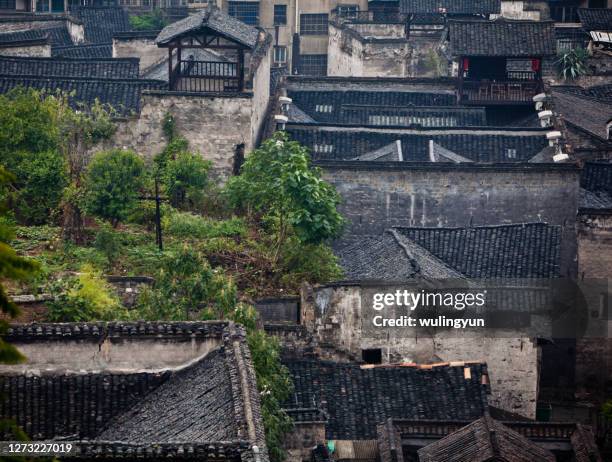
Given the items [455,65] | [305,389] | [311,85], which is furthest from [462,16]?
[305,389]

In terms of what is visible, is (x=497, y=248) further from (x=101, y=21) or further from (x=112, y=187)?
(x=101, y=21)

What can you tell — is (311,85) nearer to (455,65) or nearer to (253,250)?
(455,65)

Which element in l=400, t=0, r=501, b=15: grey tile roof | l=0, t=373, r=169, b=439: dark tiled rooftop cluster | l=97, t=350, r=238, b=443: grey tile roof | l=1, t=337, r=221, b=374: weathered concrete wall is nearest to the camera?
l=97, t=350, r=238, b=443: grey tile roof

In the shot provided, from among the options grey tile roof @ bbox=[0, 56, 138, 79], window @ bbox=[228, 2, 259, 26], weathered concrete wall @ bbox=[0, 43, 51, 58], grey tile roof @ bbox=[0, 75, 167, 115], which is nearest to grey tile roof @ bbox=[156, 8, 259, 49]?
grey tile roof @ bbox=[0, 75, 167, 115]

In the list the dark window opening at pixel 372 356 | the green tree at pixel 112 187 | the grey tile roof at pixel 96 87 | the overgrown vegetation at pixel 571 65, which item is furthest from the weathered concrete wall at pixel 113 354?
the overgrown vegetation at pixel 571 65

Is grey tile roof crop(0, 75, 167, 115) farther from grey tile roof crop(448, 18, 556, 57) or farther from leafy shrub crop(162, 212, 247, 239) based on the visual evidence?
grey tile roof crop(448, 18, 556, 57)

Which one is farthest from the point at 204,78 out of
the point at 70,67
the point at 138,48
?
the point at 138,48

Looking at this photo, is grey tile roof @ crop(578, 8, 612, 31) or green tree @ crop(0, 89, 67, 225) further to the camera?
grey tile roof @ crop(578, 8, 612, 31)

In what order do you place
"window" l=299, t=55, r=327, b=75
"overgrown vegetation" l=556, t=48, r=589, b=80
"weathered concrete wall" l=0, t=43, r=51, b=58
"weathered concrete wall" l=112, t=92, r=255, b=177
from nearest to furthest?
"weathered concrete wall" l=112, t=92, r=255, b=177, "weathered concrete wall" l=0, t=43, r=51, b=58, "overgrown vegetation" l=556, t=48, r=589, b=80, "window" l=299, t=55, r=327, b=75
